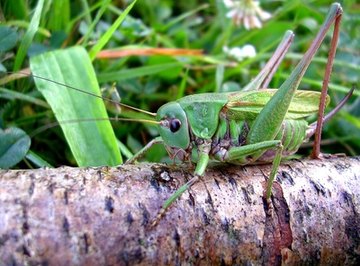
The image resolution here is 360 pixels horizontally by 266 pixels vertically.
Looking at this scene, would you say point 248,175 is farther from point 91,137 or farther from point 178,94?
point 178,94

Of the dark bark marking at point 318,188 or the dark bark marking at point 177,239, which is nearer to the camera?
the dark bark marking at point 177,239

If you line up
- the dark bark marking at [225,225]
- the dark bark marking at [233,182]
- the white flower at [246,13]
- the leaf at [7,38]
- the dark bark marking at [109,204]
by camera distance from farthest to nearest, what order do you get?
the white flower at [246,13] < the leaf at [7,38] < the dark bark marking at [233,182] < the dark bark marking at [225,225] < the dark bark marking at [109,204]

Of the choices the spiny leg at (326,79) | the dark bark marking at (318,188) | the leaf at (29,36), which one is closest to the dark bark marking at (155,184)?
the dark bark marking at (318,188)

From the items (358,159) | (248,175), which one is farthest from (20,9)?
(358,159)

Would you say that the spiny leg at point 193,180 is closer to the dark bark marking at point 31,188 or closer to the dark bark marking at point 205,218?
the dark bark marking at point 205,218

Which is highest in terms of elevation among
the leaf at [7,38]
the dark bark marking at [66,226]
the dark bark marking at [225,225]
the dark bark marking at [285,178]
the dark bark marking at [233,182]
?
the leaf at [7,38]

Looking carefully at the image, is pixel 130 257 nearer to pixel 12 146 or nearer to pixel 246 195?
pixel 246 195

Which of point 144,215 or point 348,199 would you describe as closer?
point 144,215

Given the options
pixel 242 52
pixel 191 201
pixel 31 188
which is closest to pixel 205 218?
pixel 191 201

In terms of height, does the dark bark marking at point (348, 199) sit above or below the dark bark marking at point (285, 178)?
below
